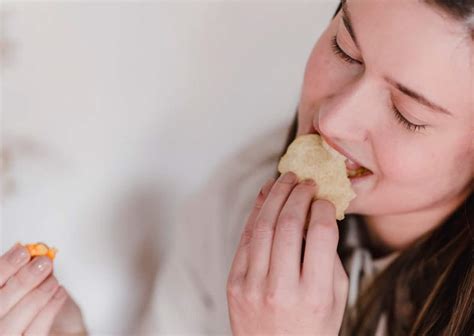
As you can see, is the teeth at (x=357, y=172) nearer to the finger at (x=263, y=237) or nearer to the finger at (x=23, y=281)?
the finger at (x=263, y=237)

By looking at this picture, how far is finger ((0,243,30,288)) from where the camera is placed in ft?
2.85

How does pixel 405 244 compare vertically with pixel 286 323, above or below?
below

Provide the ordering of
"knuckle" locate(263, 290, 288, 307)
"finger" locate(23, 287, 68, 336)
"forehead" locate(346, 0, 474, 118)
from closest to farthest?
"forehead" locate(346, 0, 474, 118) < "knuckle" locate(263, 290, 288, 307) < "finger" locate(23, 287, 68, 336)

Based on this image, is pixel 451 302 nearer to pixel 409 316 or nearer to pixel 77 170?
pixel 409 316

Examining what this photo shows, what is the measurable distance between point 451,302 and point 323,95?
394mm

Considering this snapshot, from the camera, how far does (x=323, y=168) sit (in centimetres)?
87

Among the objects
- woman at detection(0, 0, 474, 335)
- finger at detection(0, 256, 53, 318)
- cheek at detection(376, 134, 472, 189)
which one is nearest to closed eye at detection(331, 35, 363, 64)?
woman at detection(0, 0, 474, 335)

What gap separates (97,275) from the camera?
4.84 ft

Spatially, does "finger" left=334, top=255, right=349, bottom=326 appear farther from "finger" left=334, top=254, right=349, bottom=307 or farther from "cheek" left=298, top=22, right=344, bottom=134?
"cheek" left=298, top=22, right=344, bottom=134

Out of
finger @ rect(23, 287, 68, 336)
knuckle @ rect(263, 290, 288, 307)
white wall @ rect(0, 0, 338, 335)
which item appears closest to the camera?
knuckle @ rect(263, 290, 288, 307)

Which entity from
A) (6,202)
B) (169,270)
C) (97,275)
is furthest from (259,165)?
(6,202)

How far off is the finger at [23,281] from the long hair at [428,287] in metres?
0.46

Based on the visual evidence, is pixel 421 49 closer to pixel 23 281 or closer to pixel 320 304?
pixel 320 304

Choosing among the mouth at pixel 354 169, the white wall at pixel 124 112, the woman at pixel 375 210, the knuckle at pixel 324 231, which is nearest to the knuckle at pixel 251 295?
the woman at pixel 375 210
